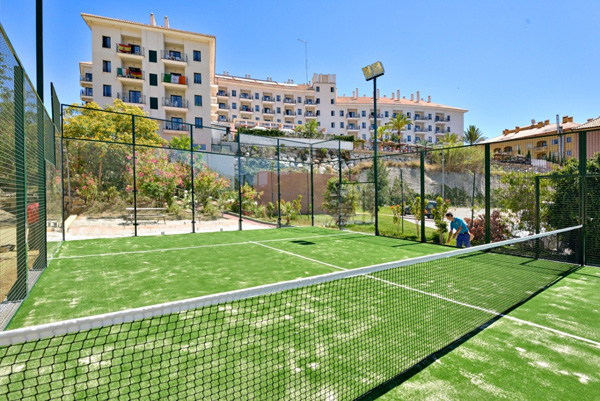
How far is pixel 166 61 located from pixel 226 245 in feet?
120

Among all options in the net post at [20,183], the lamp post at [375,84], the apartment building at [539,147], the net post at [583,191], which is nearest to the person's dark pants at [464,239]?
the net post at [583,191]

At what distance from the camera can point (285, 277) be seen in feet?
21.6

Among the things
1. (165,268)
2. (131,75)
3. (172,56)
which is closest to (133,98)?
(131,75)

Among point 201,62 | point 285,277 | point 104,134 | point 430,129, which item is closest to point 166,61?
point 201,62

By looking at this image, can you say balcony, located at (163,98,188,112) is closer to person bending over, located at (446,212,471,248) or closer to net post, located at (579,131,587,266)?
person bending over, located at (446,212,471,248)

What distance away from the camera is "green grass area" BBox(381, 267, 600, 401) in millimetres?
2802

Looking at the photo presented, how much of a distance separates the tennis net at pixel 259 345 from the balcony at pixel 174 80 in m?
40.4

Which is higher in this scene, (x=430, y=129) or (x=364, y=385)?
(x=430, y=129)

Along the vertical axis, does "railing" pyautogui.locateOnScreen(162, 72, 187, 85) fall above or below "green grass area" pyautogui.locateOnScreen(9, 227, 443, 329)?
above

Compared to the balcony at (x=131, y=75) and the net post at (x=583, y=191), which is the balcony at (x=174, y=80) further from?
the net post at (x=583, y=191)

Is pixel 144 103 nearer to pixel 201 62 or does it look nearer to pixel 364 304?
pixel 201 62

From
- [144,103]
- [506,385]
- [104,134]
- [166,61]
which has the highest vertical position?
[166,61]

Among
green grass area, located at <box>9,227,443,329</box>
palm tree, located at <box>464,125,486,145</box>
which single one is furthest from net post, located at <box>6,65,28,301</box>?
palm tree, located at <box>464,125,486,145</box>

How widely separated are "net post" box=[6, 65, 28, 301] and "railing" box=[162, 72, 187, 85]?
3826cm
